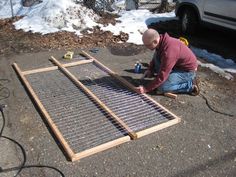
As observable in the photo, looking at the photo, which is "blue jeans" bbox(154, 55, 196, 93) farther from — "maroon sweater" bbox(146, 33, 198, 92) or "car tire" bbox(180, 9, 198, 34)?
"car tire" bbox(180, 9, 198, 34)

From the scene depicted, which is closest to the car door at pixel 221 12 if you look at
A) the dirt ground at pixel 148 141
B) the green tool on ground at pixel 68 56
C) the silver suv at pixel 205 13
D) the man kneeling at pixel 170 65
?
the silver suv at pixel 205 13

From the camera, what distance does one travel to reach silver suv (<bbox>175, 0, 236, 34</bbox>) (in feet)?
23.5

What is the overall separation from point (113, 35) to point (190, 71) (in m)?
3.03

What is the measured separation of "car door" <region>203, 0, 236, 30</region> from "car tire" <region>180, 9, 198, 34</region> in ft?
1.32

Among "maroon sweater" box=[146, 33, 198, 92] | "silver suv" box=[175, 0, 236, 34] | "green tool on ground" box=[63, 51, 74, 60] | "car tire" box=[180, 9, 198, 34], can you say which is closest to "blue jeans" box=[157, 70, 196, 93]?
"maroon sweater" box=[146, 33, 198, 92]

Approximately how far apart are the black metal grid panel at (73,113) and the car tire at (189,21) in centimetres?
377

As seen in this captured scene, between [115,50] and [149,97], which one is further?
[115,50]

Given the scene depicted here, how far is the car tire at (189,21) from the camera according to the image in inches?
323

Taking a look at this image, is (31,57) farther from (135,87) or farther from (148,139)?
(148,139)

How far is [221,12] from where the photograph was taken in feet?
24.1

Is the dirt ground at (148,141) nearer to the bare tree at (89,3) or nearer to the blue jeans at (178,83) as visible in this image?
the blue jeans at (178,83)

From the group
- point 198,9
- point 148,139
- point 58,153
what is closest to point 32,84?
point 58,153

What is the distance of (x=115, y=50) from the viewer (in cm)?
720

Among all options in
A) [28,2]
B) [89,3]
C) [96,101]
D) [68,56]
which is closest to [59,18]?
[89,3]
